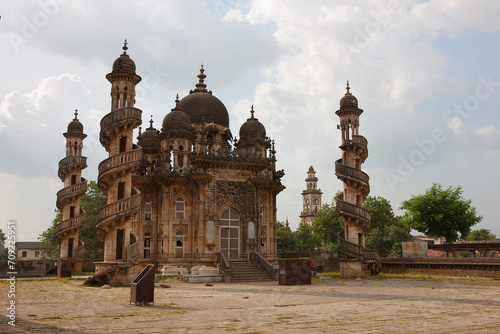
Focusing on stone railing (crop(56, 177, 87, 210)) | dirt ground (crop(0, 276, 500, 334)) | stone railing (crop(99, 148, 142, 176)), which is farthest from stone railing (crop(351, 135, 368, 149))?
stone railing (crop(56, 177, 87, 210))

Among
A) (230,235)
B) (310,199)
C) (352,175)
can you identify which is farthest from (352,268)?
(310,199)

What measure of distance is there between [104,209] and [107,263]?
3.16m

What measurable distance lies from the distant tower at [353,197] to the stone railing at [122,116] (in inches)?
561

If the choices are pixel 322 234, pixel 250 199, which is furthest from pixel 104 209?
pixel 322 234

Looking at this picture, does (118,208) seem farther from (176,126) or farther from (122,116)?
(176,126)

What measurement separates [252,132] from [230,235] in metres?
9.74

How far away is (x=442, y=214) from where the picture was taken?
4162 cm

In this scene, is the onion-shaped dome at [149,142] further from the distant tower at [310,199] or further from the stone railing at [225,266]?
the distant tower at [310,199]

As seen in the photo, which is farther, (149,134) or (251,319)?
(149,134)

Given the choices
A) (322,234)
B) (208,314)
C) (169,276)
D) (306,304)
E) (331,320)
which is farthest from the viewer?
(322,234)

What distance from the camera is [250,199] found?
3469 cm

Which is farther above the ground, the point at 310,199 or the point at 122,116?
the point at 310,199

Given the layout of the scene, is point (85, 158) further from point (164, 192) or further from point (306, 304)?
point (306, 304)

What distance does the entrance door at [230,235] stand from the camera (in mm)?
33625
